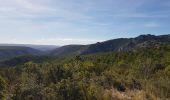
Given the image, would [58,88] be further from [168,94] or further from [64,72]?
[64,72]

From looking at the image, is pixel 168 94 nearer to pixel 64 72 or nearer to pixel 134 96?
pixel 134 96

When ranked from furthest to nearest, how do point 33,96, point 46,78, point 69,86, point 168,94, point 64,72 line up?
point 64,72 → point 46,78 → point 168,94 → point 69,86 → point 33,96

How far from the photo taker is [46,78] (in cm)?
3488

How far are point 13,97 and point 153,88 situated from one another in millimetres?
8590

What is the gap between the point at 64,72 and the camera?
124 ft

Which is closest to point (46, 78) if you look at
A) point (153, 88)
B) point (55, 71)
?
point (55, 71)

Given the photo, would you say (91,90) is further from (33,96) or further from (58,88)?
(33,96)

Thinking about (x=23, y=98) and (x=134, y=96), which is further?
(x=134, y=96)

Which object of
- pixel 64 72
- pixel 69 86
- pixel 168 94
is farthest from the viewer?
pixel 64 72

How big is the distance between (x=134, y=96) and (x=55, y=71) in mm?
22869

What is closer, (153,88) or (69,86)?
(69,86)

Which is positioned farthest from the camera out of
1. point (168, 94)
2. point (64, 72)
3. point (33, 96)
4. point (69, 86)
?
point (64, 72)

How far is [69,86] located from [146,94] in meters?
4.61

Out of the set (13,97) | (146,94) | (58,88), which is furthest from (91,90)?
(13,97)
